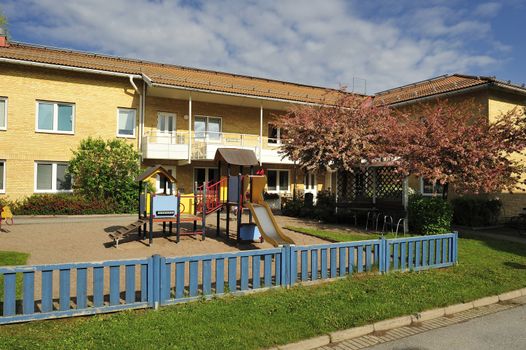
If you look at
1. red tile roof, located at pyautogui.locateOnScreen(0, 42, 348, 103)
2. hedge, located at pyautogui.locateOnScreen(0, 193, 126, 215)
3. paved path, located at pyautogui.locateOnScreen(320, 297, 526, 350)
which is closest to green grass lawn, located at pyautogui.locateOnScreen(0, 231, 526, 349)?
paved path, located at pyautogui.locateOnScreen(320, 297, 526, 350)

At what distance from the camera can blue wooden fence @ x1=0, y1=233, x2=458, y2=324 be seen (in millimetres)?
5137

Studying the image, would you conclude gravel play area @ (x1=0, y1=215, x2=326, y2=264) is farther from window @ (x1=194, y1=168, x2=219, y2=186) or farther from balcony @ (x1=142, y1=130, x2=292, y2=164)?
window @ (x1=194, y1=168, x2=219, y2=186)

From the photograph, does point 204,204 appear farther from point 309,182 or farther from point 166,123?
point 309,182

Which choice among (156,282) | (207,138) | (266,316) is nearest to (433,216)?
(266,316)

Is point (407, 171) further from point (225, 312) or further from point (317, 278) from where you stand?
point (225, 312)

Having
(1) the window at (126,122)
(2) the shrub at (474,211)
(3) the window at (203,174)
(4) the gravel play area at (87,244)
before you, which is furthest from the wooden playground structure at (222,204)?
(3) the window at (203,174)

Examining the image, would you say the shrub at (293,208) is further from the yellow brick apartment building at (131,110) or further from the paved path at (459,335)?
the paved path at (459,335)

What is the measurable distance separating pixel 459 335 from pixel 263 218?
5738mm

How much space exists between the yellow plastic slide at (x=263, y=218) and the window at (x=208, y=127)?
12283mm

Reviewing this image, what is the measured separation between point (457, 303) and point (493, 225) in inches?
484

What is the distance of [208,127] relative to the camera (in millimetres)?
23938

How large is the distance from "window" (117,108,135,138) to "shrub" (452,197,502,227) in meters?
15.9

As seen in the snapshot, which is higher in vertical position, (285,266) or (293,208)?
(293,208)

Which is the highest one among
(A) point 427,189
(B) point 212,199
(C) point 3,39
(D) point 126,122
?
(C) point 3,39
